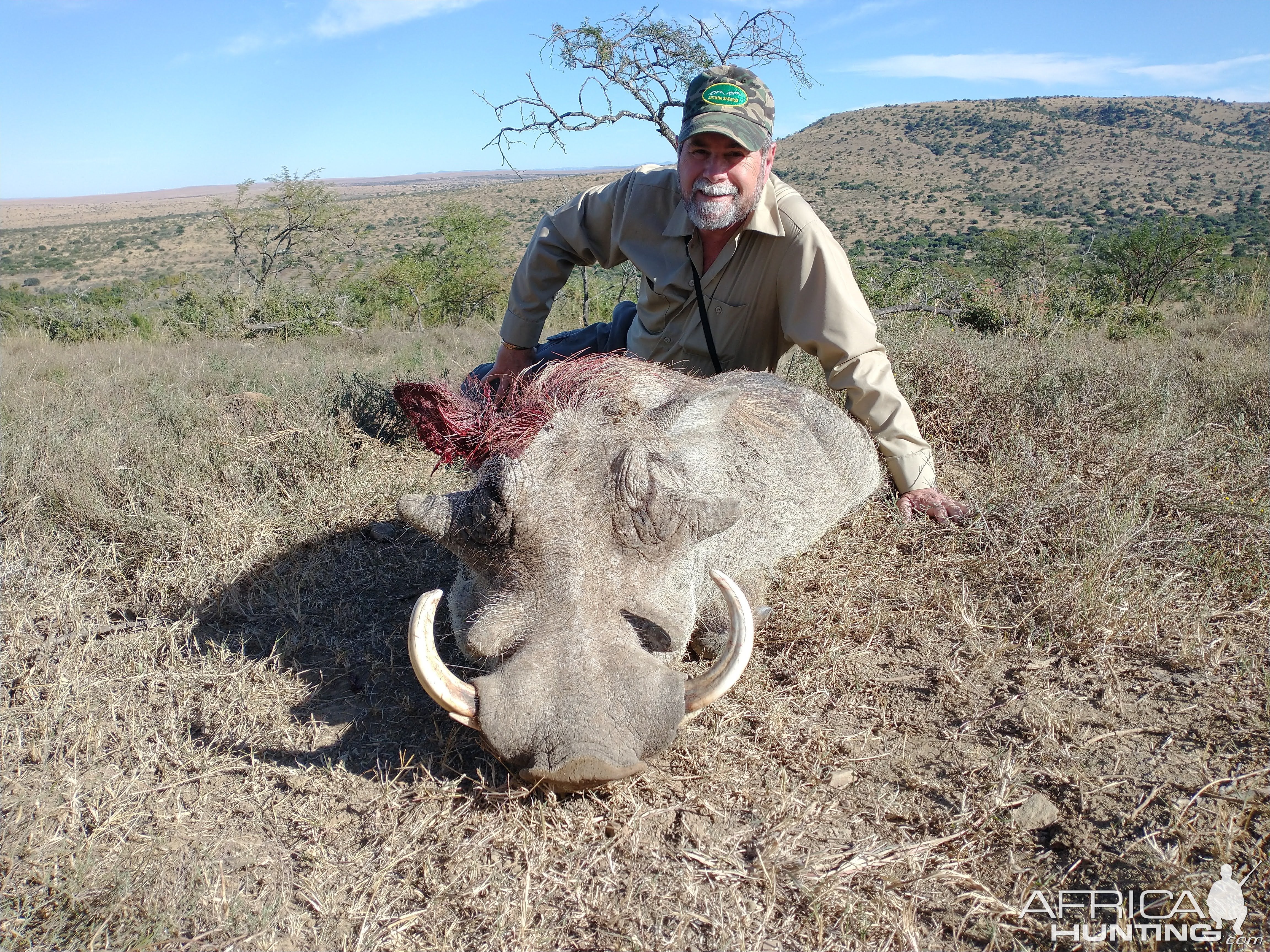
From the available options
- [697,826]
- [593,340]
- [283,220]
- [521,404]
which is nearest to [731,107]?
[593,340]

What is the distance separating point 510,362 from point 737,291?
4.07 ft

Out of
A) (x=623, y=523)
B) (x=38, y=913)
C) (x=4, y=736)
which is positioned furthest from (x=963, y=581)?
(x=4, y=736)

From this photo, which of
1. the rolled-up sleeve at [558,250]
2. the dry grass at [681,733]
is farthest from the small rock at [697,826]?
the rolled-up sleeve at [558,250]

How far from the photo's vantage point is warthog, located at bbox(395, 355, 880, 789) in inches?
64.5

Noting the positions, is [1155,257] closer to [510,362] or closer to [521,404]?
[510,362]

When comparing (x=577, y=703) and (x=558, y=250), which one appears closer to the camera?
(x=577, y=703)

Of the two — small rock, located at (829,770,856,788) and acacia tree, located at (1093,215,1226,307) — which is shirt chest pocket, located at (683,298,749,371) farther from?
acacia tree, located at (1093,215,1226,307)

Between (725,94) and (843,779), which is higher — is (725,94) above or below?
above

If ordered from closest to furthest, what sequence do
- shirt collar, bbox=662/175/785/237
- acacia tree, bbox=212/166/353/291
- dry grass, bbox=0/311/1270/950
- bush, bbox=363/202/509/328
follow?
dry grass, bbox=0/311/1270/950 → shirt collar, bbox=662/175/785/237 → bush, bbox=363/202/509/328 → acacia tree, bbox=212/166/353/291

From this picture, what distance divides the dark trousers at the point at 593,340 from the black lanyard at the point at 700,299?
2.27ft

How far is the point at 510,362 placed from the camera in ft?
12.9

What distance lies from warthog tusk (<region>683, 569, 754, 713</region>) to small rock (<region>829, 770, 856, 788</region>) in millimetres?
392

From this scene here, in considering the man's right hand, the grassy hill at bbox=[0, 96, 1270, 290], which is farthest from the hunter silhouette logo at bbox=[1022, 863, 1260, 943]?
the grassy hill at bbox=[0, 96, 1270, 290]

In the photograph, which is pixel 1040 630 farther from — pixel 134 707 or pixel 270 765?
pixel 134 707
